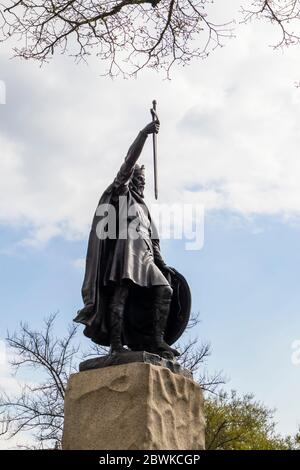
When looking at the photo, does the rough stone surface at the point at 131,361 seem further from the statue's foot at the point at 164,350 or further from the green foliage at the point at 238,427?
the green foliage at the point at 238,427

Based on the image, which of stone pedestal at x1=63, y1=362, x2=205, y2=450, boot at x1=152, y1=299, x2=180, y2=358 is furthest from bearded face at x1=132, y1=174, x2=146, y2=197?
stone pedestal at x1=63, y1=362, x2=205, y2=450

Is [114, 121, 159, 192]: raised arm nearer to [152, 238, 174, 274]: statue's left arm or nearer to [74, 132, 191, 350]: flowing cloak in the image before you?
[74, 132, 191, 350]: flowing cloak

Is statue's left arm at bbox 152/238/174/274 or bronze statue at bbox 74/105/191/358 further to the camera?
statue's left arm at bbox 152/238/174/274

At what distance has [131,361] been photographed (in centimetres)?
588

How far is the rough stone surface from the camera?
5.85 meters

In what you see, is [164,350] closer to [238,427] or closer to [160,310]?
[160,310]

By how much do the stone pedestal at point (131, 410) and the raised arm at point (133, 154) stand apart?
6.73 feet

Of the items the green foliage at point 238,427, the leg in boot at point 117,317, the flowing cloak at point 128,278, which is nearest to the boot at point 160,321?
the flowing cloak at point 128,278

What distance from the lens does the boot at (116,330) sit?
6.22 m

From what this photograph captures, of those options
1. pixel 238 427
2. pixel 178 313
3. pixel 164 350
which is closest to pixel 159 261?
pixel 178 313

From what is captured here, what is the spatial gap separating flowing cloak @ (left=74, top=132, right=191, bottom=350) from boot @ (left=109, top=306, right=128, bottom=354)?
0.56 feet
